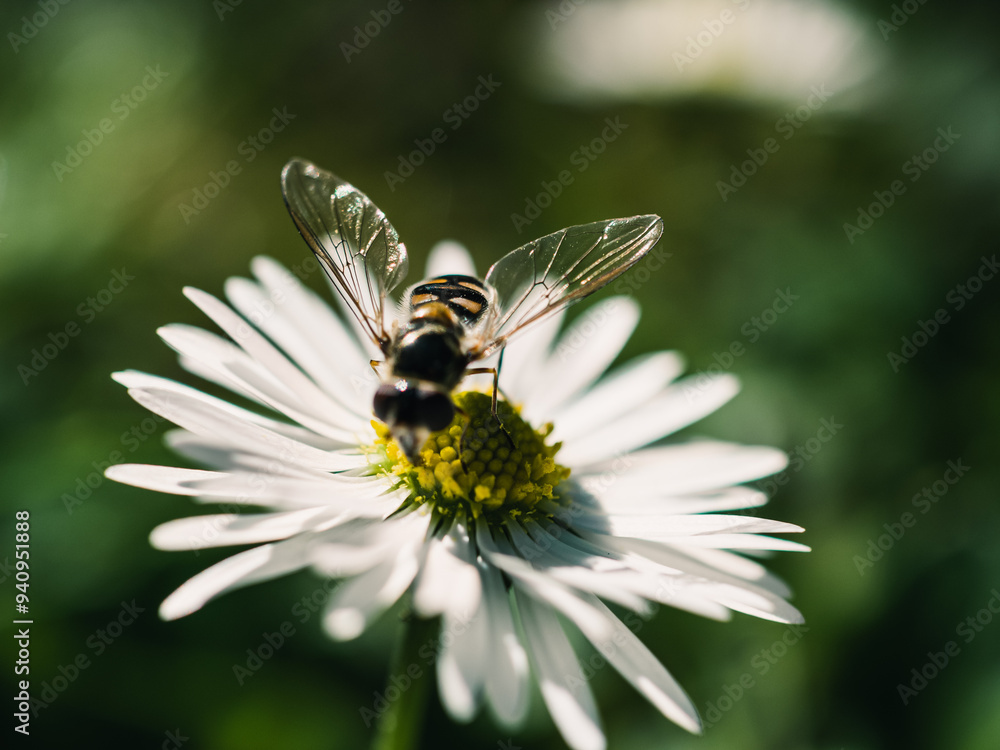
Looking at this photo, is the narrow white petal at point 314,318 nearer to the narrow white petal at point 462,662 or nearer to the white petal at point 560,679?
the white petal at point 560,679

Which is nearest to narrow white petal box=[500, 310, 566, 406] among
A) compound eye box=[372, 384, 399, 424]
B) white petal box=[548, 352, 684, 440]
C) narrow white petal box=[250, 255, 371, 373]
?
white petal box=[548, 352, 684, 440]

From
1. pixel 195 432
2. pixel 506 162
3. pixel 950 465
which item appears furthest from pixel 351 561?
pixel 506 162

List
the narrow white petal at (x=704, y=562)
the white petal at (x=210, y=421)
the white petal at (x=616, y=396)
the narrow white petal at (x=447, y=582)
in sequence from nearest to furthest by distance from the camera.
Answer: the narrow white petal at (x=447, y=582) < the white petal at (x=210, y=421) < the narrow white petal at (x=704, y=562) < the white petal at (x=616, y=396)

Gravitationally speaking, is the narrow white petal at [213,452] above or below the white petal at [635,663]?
above

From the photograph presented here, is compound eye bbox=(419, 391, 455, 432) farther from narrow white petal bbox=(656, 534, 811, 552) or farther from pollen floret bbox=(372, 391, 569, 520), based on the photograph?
narrow white petal bbox=(656, 534, 811, 552)

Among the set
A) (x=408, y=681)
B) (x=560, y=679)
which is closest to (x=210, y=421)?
(x=408, y=681)

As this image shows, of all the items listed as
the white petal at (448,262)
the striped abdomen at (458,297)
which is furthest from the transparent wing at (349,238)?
the white petal at (448,262)

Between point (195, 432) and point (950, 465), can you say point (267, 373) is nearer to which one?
point (195, 432)

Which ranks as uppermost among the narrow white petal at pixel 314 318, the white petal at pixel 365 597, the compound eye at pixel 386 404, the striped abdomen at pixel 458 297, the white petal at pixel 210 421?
the narrow white petal at pixel 314 318
